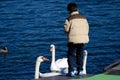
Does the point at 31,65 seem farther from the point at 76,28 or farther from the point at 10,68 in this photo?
the point at 76,28

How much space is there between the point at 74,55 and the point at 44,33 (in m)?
17.1

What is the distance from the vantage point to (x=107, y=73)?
19.1 m

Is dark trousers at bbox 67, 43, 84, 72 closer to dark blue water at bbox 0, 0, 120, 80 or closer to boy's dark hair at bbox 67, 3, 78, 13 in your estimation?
boy's dark hair at bbox 67, 3, 78, 13

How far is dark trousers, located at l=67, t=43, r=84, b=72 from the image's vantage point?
1883 centimetres

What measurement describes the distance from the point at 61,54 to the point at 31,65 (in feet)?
7.57

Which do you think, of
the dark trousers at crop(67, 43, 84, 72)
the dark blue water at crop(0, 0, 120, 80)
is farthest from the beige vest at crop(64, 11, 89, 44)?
the dark blue water at crop(0, 0, 120, 80)

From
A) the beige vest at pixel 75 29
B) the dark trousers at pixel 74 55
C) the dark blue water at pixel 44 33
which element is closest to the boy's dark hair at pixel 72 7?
the beige vest at pixel 75 29

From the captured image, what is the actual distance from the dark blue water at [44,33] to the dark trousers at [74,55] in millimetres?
7926

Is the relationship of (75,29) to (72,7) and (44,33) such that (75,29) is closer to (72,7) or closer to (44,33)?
(72,7)

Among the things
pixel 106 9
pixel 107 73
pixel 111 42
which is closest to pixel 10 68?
pixel 111 42

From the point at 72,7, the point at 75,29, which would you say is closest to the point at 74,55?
the point at 75,29

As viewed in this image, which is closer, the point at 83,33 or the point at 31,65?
the point at 83,33

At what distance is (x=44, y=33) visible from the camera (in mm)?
35938

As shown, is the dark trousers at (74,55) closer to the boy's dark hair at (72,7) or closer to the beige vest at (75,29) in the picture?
the beige vest at (75,29)
